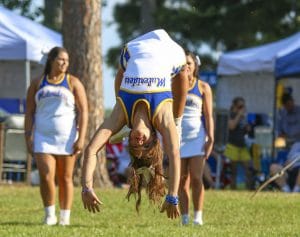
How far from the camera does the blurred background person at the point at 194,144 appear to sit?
12688 mm

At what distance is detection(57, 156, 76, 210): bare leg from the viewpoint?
497 inches

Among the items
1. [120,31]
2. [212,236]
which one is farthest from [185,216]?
[120,31]

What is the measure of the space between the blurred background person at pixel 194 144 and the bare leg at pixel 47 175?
1.38 meters

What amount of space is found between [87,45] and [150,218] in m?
5.77

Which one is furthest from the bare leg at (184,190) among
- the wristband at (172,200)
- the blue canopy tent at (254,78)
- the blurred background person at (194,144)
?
the blue canopy tent at (254,78)

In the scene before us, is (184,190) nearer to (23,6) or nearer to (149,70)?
(149,70)

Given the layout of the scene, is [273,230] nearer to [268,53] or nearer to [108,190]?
[108,190]

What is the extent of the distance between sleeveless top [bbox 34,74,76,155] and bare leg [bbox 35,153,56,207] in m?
0.08

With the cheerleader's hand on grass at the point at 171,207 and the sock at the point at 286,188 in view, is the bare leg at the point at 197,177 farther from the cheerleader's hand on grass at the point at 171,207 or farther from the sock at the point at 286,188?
the sock at the point at 286,188

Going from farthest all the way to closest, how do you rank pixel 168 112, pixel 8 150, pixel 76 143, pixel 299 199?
pixel 8 150 → pixel 299 199 → pixel 76 143 → pixel 168 112

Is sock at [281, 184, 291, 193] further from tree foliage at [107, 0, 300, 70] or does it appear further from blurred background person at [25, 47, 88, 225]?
tree foliage at [107, 0, 300, 70]

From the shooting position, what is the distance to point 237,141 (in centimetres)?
2130

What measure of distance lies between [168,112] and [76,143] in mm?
2814

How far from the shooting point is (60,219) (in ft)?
41.4
